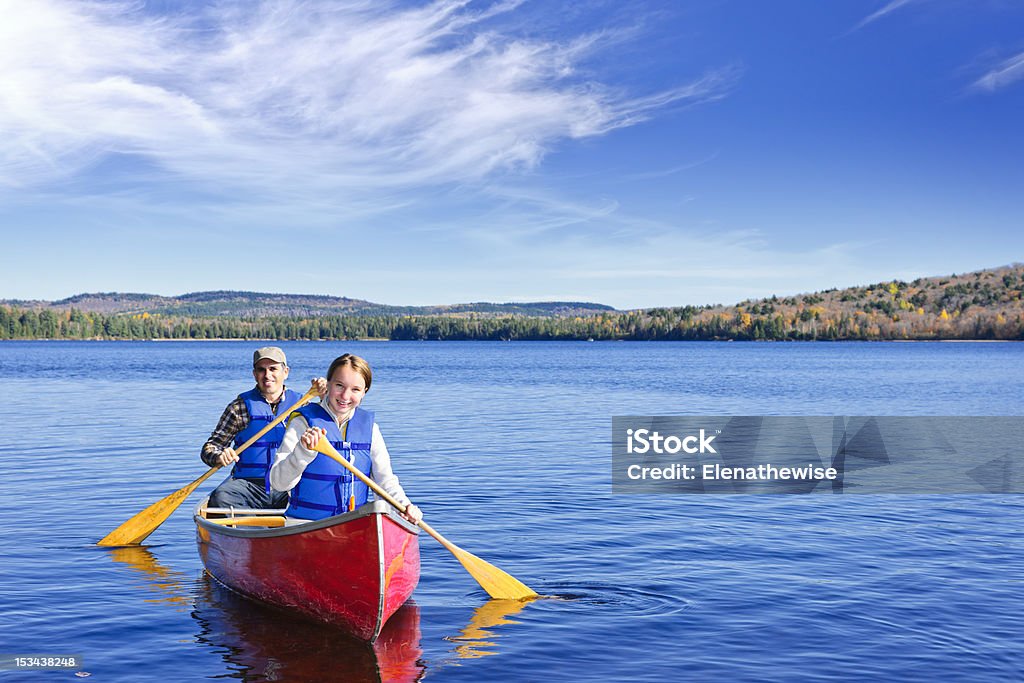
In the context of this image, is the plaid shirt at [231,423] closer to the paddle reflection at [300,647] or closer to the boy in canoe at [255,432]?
the boy in canoe at [255,432]

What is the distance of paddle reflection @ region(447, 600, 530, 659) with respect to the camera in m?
9.71

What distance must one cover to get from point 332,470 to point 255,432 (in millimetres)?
2940

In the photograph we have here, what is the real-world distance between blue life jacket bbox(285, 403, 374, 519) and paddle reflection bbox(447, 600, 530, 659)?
187 cm

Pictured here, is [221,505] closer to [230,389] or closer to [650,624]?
[650,624]

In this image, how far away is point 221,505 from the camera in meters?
12.4

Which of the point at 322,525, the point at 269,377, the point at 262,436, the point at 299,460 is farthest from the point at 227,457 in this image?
the point at 299,460

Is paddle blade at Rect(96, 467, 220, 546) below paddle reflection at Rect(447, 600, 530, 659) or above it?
above

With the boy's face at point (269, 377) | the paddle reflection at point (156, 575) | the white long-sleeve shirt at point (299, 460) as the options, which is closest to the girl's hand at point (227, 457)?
the boy's face at point (269, 377)

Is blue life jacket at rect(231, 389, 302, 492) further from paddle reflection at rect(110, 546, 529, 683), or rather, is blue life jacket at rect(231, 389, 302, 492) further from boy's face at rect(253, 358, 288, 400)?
paddle reflection at rect(110, 546, 529, 683)

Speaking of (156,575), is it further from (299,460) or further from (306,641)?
(299,460)

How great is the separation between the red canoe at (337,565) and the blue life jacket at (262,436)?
1.74m

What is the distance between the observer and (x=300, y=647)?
32.1 ft

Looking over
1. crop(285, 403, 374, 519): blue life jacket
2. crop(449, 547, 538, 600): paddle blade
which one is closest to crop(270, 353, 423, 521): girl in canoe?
crop(285, 403, 374, 519): blue life jacket

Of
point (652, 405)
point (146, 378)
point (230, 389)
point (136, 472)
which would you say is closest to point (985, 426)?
point (652, 405)
